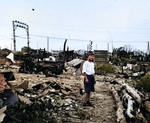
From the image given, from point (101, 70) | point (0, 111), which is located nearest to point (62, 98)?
point (0, 111)

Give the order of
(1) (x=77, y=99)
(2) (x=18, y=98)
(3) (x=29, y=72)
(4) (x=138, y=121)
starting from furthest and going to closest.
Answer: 1. (3) (x=29, y=72)
2. (1) (x=77, y=99)
3. (2) (x=18, y=98)
4. (4) (x=138, y=121)

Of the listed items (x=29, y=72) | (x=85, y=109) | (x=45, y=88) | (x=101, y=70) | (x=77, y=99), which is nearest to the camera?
(x=85, y=109)

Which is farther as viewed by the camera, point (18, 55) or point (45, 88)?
point (18, 55)

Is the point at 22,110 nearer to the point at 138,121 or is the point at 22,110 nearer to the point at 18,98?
the point at 18,98

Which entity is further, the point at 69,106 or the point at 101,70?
the point at 101,70

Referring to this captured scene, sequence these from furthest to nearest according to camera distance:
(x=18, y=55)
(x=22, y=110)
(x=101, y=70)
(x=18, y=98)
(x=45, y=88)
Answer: (x=18, y=55), (x=101, y=70), (x=45, y=88), (x=18, y=98), (x=22, y=110)

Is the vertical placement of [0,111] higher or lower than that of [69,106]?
higher

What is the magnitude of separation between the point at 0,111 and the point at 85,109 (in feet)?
7.79

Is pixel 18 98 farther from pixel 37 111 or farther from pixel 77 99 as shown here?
pixel 77 99

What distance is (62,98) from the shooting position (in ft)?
18.0

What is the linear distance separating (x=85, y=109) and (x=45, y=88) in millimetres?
2365

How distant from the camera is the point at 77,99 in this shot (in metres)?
5.49

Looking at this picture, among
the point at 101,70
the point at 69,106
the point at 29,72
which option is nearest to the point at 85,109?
the point at 69,106

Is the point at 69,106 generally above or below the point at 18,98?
below
